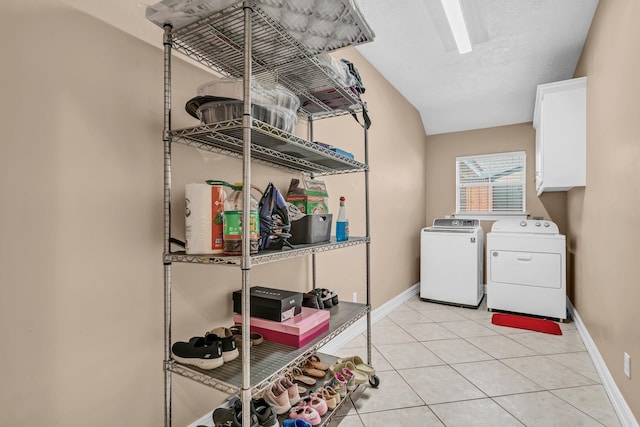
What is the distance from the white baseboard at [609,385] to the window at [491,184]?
6.17 ft

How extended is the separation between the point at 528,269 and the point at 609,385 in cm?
158

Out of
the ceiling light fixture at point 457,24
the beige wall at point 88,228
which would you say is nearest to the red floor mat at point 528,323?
the ceiling light fixture at point 457,24

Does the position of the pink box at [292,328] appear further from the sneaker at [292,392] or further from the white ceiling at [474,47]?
the white ceiling at [474,47]

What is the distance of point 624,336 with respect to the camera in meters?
1.67

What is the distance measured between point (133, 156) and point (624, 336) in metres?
2.51

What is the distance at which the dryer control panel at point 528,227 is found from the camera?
336 cm

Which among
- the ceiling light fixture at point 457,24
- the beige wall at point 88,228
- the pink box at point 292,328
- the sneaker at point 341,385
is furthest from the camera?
the ceiling light fixture at point 457,24

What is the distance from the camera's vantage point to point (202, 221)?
1165mm

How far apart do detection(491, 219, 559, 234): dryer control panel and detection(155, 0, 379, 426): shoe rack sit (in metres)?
2.64

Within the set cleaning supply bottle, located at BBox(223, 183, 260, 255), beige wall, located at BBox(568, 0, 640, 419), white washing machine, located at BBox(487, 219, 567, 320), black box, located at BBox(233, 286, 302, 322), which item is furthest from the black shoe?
white washing machine, located at BBox(487, 219, 567, 320)

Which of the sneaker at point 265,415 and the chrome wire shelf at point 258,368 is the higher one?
the chrome wire shelf at point 258,368

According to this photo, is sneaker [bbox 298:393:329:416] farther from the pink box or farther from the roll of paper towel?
the roll of paper towel

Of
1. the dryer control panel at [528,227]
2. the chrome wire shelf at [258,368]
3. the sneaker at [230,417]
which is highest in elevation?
the dryer control panel at [528,227]

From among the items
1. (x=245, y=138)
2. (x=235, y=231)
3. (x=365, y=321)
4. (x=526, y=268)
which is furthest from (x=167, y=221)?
(x=526, y=268)
